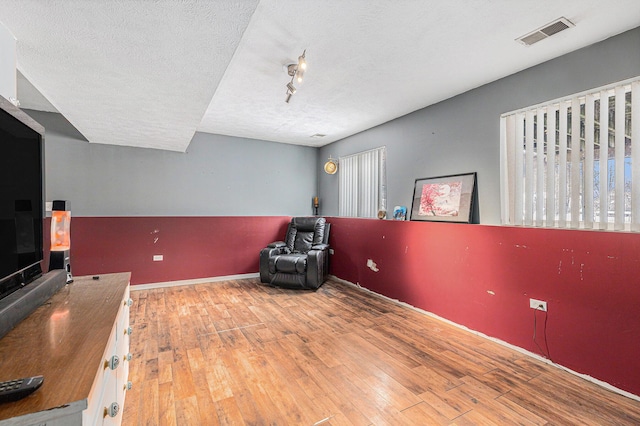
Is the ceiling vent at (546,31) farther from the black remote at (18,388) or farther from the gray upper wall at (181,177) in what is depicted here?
the gray upper wall at (181,177)

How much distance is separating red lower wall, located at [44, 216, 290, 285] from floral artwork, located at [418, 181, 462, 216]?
273 centimetres

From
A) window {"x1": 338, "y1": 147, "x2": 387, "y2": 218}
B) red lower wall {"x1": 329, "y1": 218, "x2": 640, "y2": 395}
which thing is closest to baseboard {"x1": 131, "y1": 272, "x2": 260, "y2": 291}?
window {"x1": 338, "y1": 147, "x2": 387, "y2": 218}

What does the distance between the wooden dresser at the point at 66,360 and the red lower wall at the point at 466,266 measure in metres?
2.93

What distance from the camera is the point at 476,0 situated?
1807mm

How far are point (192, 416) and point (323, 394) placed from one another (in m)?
0.80

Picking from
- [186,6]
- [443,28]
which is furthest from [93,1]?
[443,28]

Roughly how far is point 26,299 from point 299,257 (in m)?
3.33

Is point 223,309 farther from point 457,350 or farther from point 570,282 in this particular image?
point 570,282

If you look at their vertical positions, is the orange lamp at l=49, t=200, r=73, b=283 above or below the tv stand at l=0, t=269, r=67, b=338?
above

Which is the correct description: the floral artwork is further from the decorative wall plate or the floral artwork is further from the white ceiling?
the decorative wall plate

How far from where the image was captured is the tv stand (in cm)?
105

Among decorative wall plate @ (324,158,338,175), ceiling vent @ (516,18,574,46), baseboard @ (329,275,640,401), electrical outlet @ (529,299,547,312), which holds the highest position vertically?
ceiling vent @ (516,18,574,46)

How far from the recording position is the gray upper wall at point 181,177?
4039 millimetres

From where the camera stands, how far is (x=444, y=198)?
3.38 meters
